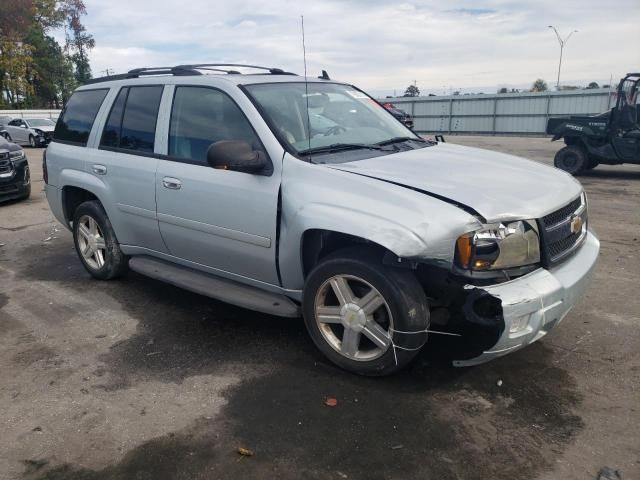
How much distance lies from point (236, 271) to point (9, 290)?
2690 millimetres

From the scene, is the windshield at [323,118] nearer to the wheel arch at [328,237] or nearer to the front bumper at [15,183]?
the wheel arch at [328,237]

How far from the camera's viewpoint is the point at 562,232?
3.33 meters

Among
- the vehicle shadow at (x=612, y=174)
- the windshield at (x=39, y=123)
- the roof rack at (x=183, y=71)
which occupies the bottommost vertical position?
the vehicle shadow at (x=612, y=174)

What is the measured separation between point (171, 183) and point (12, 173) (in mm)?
6976

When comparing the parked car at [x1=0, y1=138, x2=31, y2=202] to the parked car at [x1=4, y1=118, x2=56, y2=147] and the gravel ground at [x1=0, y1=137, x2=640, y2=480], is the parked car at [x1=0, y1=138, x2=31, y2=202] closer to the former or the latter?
the gravel ground at [x1=0, y1=137, x2=640, y2=480]

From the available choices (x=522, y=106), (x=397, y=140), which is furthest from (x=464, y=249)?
Result: (x=522, y=106)

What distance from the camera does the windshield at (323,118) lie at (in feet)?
12.4

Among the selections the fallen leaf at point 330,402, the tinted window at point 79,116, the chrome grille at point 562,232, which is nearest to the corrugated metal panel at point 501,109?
the chrome grille at point 562,232

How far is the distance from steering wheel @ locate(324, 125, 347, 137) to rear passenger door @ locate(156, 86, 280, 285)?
0.54 metres

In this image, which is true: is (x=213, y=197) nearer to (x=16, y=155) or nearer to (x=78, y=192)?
(x=78, y=192)

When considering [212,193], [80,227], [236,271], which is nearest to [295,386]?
[236,271]

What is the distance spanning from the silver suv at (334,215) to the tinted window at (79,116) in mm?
126

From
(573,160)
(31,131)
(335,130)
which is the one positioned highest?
(335,130)

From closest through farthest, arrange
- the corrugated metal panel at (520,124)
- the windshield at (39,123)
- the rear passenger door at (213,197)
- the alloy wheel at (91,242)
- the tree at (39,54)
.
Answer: the rear passenger door at (213,197), the alloy wheel at (91,242), the windshield at (39,123), the corrugated metal panel at (520,124), the tree at (39,54)
